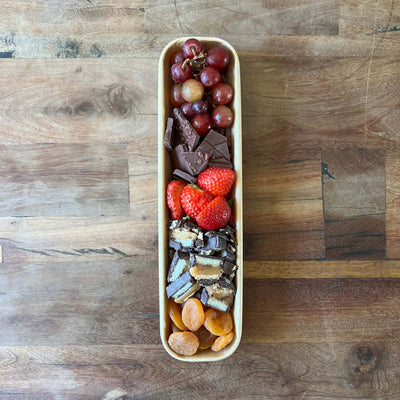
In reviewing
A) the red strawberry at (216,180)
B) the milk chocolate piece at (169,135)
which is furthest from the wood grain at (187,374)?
the milk chocolate piece at (169,135)

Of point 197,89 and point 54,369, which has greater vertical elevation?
point 197,89

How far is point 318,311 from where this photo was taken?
1.08 metres

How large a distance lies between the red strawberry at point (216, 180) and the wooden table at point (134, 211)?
156 mm

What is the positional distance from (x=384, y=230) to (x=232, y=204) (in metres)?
0.50

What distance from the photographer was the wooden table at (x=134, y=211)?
1.07m

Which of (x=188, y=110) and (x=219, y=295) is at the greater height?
(x=188, y=110)

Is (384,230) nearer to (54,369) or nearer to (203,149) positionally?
(203,149)

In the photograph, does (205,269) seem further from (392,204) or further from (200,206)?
(392,204)

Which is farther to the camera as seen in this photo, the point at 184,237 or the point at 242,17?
the point at 242,17

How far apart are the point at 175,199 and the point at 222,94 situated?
306 mm

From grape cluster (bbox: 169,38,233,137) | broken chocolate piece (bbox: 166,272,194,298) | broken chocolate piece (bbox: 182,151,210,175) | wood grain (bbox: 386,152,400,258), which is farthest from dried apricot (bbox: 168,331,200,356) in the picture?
wood grain (bbox: 386,152,400,258)

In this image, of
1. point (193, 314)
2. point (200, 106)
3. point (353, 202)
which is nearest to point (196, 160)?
point (200, 106)

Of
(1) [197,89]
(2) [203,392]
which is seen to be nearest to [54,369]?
(2) [203,392]

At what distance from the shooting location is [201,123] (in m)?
0.95
